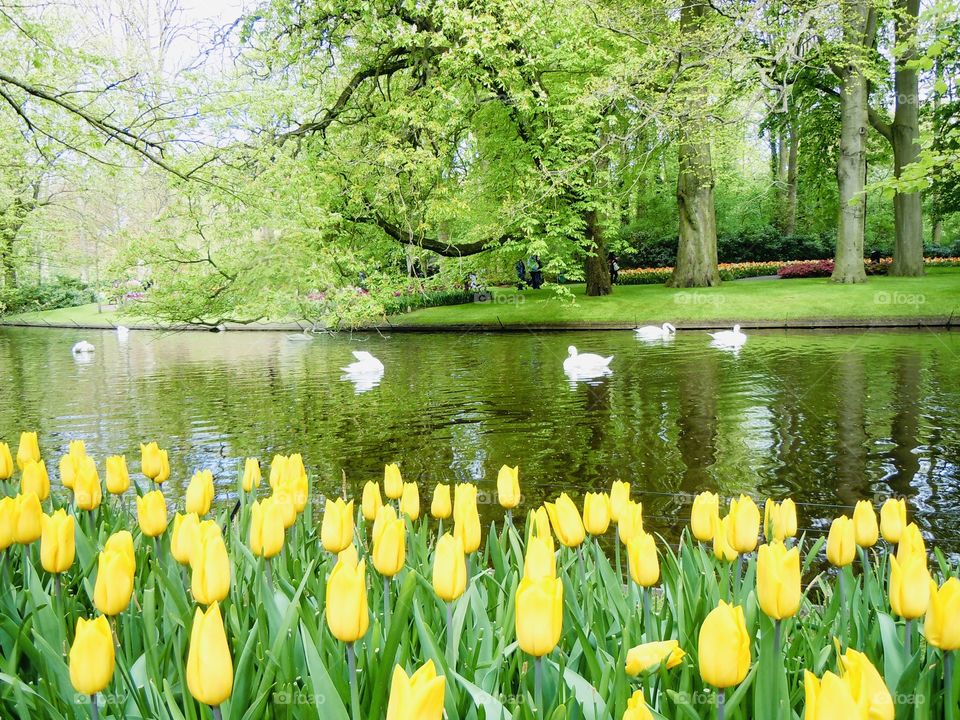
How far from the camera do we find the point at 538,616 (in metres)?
1.31

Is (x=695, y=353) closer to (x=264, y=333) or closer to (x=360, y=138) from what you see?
(x=360, y=138)

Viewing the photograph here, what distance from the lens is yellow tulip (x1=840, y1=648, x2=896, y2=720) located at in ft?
3.58

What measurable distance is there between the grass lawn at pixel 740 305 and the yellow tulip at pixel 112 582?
2033 centimetres

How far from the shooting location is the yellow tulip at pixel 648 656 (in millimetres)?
1499

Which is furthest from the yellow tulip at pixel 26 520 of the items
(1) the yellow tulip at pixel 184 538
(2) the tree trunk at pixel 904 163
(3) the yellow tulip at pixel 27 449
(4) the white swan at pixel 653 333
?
(2) the tree trunk at pixel 904 163

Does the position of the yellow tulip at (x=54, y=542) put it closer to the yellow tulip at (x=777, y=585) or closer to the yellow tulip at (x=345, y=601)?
the yellow tulip at (x=345, y=601)

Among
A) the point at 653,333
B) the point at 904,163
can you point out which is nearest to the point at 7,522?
the point at 653,333

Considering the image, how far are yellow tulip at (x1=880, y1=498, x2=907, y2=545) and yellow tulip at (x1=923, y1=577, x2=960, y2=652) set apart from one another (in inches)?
28.7

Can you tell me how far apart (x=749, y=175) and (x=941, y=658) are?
4405 centimetres

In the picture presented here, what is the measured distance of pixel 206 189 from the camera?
8547 mm

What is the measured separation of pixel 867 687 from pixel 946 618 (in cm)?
39

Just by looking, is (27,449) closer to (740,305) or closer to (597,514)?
(597,514)

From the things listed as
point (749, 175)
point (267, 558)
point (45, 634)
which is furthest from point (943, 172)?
point (749, 175)

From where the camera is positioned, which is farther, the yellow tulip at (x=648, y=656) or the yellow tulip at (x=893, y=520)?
the yellow tulip at (x=893, y=520)
